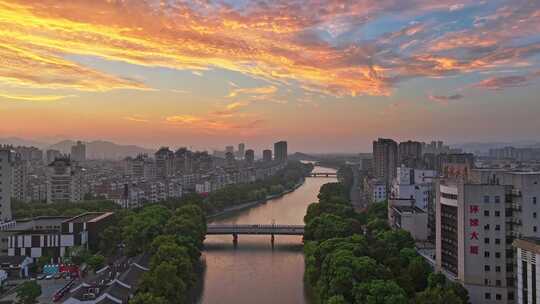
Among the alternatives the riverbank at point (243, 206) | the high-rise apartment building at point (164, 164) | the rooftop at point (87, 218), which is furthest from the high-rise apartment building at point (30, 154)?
the rooftop at point (87, 218)

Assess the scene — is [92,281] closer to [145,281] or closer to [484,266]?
[145,281]

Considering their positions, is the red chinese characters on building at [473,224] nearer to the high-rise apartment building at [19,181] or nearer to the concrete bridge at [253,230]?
the concrete bridge at [253,230]

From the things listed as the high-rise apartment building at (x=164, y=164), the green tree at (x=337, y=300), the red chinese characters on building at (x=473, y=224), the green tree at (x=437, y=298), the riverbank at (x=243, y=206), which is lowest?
the riverbank at (x=243, y=206)

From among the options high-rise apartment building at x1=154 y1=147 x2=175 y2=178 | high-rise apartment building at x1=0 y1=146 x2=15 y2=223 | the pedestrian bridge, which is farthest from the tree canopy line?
high-rise apartment building at x1=154 y1=147 x2=175 y2=178

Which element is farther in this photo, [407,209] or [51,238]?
[407,209]

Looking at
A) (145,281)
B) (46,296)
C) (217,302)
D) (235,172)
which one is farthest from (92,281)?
(235,172)

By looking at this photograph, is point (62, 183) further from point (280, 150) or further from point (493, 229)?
point (280, 150)

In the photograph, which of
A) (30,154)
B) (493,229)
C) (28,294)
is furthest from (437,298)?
(30,154)
